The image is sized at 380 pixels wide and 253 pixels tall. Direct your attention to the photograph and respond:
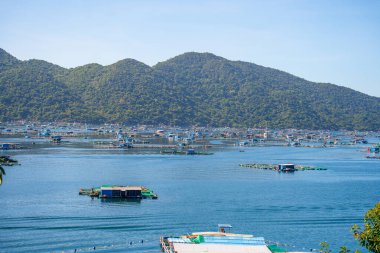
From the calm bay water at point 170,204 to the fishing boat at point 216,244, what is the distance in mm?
1521

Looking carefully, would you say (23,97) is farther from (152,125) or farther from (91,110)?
(152,125)

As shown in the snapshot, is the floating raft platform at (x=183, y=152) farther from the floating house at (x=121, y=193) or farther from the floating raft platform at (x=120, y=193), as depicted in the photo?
the floating house at (x=121, y=193)

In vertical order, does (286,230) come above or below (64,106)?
below

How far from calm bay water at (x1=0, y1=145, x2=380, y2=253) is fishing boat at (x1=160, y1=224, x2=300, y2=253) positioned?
1521mm

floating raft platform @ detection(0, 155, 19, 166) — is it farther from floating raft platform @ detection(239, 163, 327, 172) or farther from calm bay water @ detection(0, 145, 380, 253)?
floating raft platform @ detection(239, 163, 327, 172)

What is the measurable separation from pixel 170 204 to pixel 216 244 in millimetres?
14167

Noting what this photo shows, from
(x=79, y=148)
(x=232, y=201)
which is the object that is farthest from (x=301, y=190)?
(x=79, y=148)

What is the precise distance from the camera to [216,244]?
1117 inches

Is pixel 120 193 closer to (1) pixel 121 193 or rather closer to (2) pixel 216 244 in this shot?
(1) pixel 121 193

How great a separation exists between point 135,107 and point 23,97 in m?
36.0

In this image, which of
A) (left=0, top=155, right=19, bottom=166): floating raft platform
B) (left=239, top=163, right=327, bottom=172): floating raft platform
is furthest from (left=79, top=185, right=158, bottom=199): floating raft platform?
(left=239, top=163, right=327, bottom=172): floating raft platform

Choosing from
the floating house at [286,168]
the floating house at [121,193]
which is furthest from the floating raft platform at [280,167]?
the floating house at [121,193]

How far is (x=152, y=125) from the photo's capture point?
180 meters

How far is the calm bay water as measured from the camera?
106 ft
